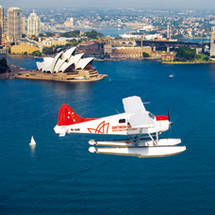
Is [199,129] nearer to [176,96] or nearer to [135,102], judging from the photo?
[135,102]

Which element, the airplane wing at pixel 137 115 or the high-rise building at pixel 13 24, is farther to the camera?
the high-rise building at pixel 13 24

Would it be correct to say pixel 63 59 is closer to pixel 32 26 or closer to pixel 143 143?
pixel 143 143

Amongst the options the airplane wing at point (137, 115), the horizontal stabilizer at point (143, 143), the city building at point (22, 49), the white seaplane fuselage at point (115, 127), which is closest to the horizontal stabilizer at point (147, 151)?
the horizontal stabilizer at point (143, 143)

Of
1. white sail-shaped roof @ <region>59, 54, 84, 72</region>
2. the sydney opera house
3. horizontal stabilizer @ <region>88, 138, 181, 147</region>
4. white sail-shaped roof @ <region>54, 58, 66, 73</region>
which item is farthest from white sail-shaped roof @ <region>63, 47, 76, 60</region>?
horizontal stabilizer @ <region>88, 138, 181, 147</region>

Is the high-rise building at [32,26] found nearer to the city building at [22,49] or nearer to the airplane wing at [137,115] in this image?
the city building at [22,49]

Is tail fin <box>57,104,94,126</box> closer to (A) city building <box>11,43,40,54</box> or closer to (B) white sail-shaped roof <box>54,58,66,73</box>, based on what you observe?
(B) white sail-shaped roof <box>54,58,66,73</box>

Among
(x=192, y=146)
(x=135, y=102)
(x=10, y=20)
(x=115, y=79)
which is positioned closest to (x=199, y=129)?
(x=192, y=146)
